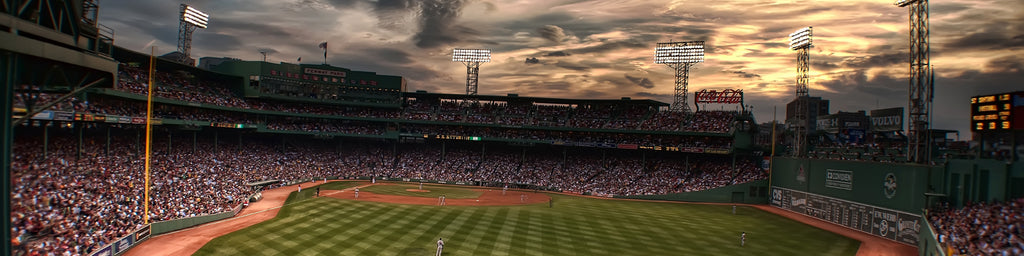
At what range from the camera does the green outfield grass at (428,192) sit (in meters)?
49.2

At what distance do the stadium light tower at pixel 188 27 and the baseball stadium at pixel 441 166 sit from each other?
0.86 feet

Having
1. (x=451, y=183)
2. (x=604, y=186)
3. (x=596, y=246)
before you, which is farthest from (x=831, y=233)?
(x=451, y=183)

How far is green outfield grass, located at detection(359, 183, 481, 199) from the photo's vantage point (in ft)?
162

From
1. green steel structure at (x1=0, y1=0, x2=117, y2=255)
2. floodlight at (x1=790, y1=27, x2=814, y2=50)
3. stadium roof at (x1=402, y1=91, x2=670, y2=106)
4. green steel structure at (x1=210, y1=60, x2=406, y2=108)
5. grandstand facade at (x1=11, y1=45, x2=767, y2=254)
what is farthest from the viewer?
stadium roof at (x1=402, y1=91, x2=670, y2=106)

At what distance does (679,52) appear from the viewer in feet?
222

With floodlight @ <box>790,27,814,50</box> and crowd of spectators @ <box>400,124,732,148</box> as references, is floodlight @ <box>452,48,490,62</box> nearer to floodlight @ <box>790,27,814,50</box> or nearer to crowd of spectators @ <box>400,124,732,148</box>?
crowd of spectators @ <box>400,124,732,148</box>

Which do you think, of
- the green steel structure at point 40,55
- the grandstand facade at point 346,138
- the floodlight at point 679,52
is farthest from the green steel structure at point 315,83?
the green steel structure at point 40,55

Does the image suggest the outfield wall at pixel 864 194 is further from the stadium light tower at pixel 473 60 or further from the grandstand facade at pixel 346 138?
the stadium light tower at pixel 473 60

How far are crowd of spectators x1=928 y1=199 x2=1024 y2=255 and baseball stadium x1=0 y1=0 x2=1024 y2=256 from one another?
0.16 meters

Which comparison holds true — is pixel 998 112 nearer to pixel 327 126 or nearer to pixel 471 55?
pixel 471 55

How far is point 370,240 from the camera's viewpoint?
2800 cm

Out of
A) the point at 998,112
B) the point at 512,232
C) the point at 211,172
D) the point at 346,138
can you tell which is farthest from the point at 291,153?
the point at 998,112

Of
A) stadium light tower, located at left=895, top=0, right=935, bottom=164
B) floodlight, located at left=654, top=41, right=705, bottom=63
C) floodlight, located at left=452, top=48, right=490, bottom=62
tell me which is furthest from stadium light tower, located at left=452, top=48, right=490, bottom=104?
stadium light tower, located at left=895, top=0, right=935, bottom=164

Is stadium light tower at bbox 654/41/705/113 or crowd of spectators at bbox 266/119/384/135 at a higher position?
stadium light tower at bbox 654/41/705/113
